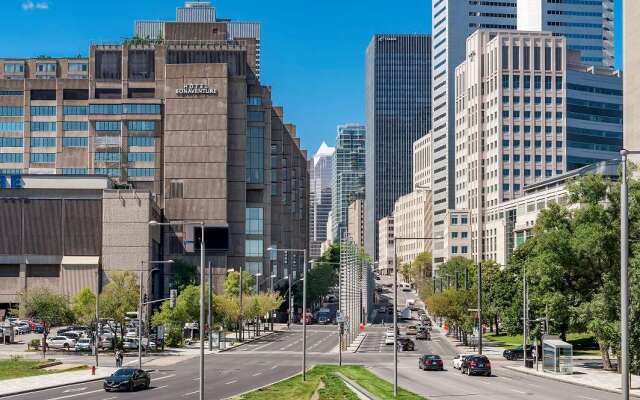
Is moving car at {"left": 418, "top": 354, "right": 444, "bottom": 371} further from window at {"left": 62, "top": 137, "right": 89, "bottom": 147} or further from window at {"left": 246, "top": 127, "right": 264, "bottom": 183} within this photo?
window at {"left": 62, "top": 137, "right": 89, "bottom": 147}

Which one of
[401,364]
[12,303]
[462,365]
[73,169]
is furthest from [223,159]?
[462,365]

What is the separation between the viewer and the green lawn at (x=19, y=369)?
68594 mm

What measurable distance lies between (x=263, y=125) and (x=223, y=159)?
16364 mm

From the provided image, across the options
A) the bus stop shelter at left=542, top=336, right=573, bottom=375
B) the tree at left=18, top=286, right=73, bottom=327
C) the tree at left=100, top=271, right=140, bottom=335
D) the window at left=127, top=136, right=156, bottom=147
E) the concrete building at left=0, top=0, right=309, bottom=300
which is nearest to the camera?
the bus stop shelter at left=542, top=336, right=573, bottom=375

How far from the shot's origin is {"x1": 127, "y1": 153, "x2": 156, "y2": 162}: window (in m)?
172

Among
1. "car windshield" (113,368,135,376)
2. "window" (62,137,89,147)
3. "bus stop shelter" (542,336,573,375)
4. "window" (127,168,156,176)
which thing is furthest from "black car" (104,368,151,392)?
"window" (62,137,89,147)

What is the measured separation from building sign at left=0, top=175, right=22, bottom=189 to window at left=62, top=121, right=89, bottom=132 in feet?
127

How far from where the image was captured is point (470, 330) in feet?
358

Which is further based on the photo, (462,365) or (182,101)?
(182,101)

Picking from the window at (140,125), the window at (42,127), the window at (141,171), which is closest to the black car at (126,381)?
the window at (141,171)

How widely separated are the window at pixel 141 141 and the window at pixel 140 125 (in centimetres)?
148

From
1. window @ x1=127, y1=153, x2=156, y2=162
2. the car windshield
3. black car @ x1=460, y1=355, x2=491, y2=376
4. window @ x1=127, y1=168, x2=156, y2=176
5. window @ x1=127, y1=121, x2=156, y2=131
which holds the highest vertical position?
window @ x1=127, y1=121, x2=156, y2=131

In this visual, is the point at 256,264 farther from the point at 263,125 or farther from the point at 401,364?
the point at 401,364

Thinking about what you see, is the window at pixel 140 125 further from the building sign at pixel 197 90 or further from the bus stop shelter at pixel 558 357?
the bus stop shelter at pixel 558 357
